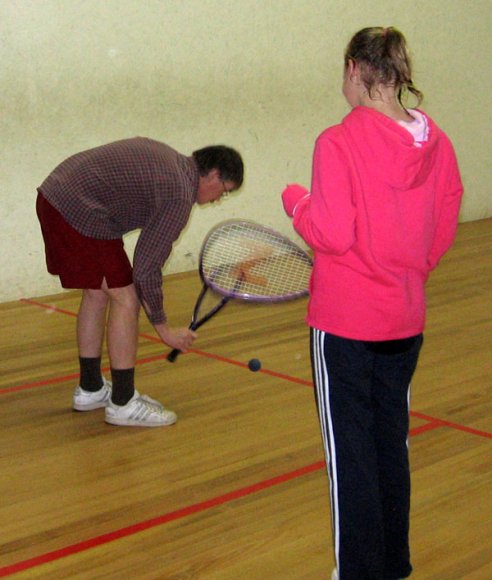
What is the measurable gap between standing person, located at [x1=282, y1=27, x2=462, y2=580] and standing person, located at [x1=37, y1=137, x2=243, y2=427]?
99 cm

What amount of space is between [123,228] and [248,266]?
447 millimetres

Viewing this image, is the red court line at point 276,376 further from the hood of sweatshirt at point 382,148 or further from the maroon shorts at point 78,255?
the hood of sweatshirt at point 382,148

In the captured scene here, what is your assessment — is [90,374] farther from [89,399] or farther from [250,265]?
[250,265]

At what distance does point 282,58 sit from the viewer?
19.3 ft

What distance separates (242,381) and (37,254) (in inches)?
75.4

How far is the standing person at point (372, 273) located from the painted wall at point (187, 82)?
10.8 ft

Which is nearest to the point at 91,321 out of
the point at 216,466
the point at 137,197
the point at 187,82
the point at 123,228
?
the point at 123,228

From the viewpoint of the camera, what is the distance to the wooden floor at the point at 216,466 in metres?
2.18

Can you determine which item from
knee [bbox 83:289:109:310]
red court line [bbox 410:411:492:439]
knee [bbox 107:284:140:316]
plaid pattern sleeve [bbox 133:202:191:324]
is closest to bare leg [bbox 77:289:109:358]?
knee [bbox 83:289:109:310]

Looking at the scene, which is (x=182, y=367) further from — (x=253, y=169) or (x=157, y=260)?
(x=253, y=169)

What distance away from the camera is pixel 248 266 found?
285 centimetres

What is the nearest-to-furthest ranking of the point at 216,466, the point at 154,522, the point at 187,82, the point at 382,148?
1. the point at 382,148
2. the point at 154,522
3. the point at 216,466
4. the point at 187,82

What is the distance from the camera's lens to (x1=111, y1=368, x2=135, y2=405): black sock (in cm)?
306

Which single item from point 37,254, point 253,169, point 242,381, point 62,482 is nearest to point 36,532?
point 62,482
